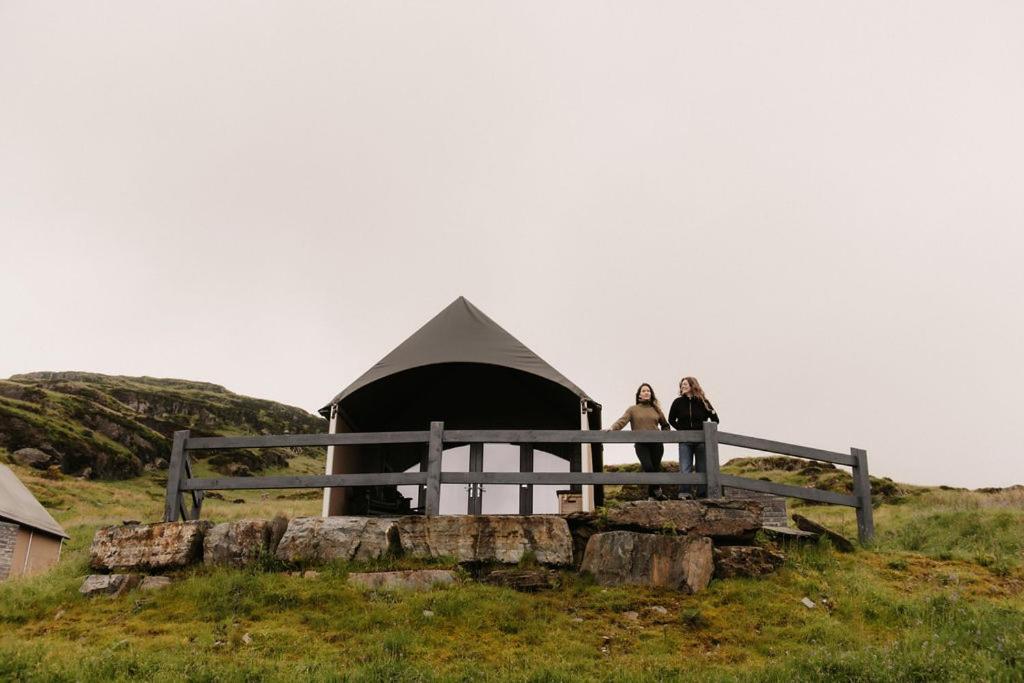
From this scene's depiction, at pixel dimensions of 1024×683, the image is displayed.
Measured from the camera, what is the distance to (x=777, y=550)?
10.9 m

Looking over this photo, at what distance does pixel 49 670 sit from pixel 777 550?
908 cm

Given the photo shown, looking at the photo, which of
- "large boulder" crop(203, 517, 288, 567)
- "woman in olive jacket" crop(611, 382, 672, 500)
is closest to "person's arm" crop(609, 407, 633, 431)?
"woman in olive jacket" crop(611, 382, 672, 500)

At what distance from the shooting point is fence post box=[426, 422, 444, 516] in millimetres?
11244

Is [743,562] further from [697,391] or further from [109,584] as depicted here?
[109,584]

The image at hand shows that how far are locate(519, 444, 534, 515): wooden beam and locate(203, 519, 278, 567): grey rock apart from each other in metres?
5.74

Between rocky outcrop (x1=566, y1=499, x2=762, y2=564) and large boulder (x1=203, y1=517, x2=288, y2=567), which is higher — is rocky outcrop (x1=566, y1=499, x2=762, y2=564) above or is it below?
above

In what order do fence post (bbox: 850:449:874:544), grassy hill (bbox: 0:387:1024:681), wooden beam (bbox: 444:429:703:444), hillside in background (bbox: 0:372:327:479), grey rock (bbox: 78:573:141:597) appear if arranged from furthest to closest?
hillside in background (bbox: 0:372:327:479)
fence post (bbox: 850:449:874:544)
wooden beam (bbox: 444:429:703:444)
grey rock (bbox: 78:573:141:597)
grassy hill (bbox: 0:387:1024:681)

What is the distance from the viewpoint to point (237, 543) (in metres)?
11.1

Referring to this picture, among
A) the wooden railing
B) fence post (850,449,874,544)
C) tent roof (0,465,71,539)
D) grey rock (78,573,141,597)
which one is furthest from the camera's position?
tent roof (0,465,71,539)

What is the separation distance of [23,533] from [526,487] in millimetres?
25366

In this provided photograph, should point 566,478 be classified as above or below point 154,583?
above

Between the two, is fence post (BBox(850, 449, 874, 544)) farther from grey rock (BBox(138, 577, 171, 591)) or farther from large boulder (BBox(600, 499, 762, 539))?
grey rock (BBox(138, 577, 171, 591))

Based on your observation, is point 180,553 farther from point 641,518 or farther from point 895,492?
point 895,492

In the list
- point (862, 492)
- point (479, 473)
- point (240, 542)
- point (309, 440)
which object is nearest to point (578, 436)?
point (479, 473)
